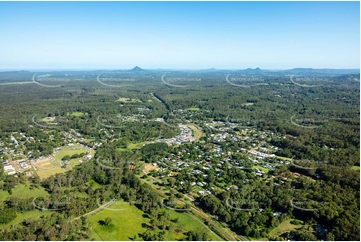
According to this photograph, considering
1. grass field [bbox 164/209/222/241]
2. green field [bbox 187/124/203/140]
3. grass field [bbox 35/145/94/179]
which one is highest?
green field [bbox 187/124/203/140]

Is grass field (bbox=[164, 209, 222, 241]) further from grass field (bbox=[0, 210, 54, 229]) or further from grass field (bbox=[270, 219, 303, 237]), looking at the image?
grass field (bbox=[0, 210, 54, 229])

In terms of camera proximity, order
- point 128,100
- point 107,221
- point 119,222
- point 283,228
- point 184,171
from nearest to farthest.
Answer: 1. point 283,228
2. point 107,221
3. point 119,222
4. point 184,171
5. point 128,100

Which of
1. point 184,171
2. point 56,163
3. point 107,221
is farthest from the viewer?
point 56,163

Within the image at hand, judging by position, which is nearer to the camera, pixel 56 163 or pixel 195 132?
pixel 56 163

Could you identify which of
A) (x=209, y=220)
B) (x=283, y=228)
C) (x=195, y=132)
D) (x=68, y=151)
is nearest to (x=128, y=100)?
(x=195, y=132)

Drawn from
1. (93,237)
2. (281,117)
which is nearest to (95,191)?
(93,237)

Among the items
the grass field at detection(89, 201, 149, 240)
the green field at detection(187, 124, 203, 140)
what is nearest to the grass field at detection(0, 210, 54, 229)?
the grass field at detection(89, 201, 149, 240)

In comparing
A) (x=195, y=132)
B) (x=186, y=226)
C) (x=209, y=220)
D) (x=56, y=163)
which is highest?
(x=195, y=132)

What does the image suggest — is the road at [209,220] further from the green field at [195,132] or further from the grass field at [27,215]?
the green field at [195,132]

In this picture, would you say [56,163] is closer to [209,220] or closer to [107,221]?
[107,221]

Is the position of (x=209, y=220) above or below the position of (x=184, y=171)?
below

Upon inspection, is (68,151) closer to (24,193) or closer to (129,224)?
(24,193)
